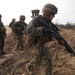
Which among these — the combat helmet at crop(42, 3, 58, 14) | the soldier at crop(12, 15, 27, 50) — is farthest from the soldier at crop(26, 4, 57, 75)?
the soldier at crop(12, 15, 27, 50)

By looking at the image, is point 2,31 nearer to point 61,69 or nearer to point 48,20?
point 61,69

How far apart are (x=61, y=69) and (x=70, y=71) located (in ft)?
1.24

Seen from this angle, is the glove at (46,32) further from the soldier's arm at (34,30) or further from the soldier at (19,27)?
the soldier at (19,27)

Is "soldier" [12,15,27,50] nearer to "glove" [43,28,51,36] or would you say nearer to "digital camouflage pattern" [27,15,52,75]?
"digital camouflage pattern" [27,15,52,75]

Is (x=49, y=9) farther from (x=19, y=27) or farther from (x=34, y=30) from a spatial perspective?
(x=19, y=27)

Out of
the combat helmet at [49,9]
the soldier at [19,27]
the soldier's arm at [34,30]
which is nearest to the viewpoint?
the soldier's arm at [34,30]

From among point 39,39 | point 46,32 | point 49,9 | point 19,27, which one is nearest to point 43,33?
point 46,32

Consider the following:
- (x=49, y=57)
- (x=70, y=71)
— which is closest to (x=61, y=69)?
(x=70, y=71)

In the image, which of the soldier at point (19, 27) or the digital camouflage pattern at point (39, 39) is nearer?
the digital camouflage pattern at point (39, 39)

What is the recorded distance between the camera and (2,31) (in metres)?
11.6

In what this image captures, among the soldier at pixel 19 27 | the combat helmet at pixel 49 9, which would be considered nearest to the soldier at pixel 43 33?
the combat helmet at pixel 49 9

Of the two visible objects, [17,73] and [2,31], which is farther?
[2,31]

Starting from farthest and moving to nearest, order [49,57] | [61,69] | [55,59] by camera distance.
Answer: [55,59] < [61,69] < [49,57]

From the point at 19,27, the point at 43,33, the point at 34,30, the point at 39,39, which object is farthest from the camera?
the point at 19,27
